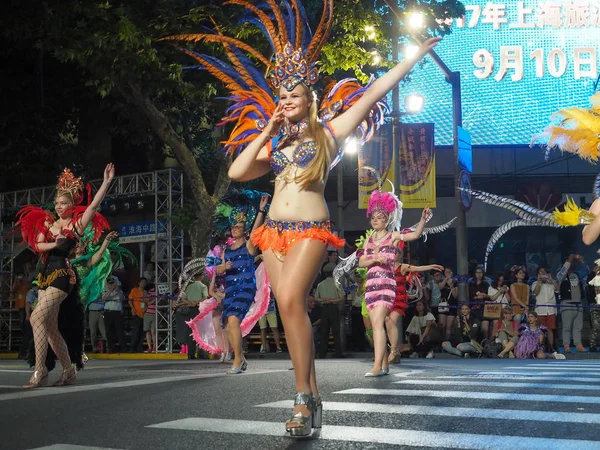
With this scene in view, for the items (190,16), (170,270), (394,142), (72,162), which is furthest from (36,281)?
(72,162)

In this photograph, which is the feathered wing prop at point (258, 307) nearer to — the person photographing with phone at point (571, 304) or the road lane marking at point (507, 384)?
the road lane marking at point (507, 384)

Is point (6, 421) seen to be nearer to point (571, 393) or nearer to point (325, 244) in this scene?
point (325, 244)

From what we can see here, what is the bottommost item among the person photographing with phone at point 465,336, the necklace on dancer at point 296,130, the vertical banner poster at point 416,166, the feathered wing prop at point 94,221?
the person photographing with phone at point 465,336

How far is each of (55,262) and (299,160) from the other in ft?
12.0

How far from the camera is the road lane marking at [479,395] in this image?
17.8ft

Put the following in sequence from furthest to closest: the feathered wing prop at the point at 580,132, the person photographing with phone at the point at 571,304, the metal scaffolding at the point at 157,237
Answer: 1. the metal scaffolding at the point at 157,237
2. the person photographing with phone at the point at 571,304
3. the feathered wing prop at the point at 580,132

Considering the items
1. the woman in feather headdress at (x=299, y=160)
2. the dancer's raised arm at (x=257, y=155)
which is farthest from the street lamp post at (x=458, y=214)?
the dancer's raised arm at (x=257, y=155)

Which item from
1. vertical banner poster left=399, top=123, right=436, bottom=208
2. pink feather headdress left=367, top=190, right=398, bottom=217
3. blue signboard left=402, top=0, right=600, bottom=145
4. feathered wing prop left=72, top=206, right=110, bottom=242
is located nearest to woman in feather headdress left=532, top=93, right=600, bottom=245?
pink feather headdress left=367, top=190, right=398, bottom=217

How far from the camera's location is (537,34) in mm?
27266

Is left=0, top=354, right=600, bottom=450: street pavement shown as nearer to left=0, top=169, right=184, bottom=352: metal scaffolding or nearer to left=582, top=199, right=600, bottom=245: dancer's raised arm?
left=582, top=199, right=600, bottom=245: dancer's raised arm

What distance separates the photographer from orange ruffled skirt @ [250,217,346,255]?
447 cm

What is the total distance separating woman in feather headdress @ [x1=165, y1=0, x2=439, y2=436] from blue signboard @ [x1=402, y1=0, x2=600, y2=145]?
22.5 metres

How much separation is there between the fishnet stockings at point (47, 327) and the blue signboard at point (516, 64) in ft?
70.0

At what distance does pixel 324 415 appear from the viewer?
4.71 metres
